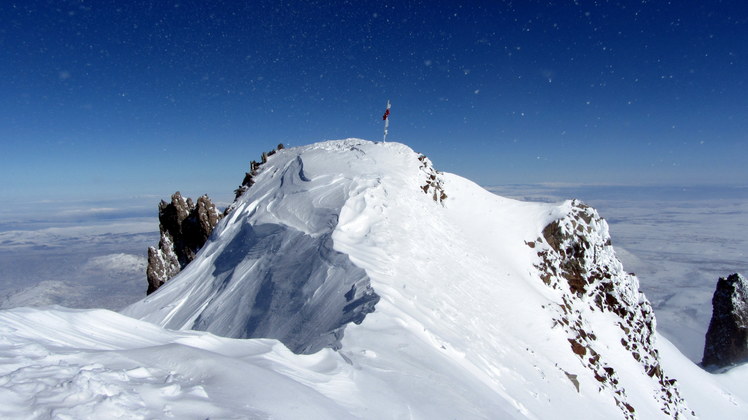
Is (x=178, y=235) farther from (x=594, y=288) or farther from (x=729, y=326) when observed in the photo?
(x=729, y=326)

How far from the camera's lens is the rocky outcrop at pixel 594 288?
62.1 feet

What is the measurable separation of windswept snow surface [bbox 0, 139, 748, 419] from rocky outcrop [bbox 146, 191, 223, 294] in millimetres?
8588

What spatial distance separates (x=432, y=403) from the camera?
15.9 ft

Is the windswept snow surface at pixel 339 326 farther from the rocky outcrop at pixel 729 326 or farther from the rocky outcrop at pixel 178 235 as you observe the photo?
the rocky outcrop at pixel 729 326

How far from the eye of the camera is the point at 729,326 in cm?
4128

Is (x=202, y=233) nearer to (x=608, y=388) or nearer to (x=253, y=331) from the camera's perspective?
(x=253, y=331)

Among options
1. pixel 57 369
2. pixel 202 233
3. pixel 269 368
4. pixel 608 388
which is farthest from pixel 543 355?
pixel 202 233

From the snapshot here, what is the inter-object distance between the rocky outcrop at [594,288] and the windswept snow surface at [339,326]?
0.88 m

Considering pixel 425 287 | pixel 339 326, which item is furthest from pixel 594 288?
pixel 339 326

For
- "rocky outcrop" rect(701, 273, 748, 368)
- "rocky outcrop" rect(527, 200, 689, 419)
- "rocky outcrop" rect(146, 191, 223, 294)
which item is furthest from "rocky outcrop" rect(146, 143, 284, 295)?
"rocky outcrop" rect(701, 273, 748, 368)

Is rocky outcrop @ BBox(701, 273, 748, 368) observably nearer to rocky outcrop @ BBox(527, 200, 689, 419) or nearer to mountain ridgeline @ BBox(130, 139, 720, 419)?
mountain ridgeline @ BBox(130, 139, 720, 419)

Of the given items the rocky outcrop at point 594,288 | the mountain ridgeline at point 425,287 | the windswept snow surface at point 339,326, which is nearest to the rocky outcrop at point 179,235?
the mountain ridgeline at point 425,287

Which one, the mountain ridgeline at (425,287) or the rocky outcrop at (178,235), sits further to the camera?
the rocky outcrop at (178,235)

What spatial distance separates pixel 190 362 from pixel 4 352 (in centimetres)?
157
